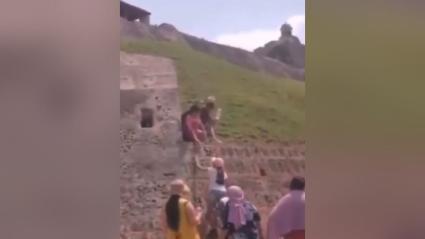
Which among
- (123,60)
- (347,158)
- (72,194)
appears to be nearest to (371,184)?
(347,158)

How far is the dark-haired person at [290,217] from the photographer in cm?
365

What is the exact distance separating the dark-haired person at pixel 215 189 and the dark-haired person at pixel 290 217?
0.86m

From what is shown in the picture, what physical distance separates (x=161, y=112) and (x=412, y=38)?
3.28 metres

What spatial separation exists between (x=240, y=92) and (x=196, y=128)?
67cm

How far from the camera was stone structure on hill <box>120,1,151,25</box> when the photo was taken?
213 inches

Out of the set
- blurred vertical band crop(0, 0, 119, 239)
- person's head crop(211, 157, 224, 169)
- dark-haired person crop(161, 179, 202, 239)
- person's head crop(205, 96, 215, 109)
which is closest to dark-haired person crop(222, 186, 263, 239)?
dark-haired person crop(161, 179, 202, 239)

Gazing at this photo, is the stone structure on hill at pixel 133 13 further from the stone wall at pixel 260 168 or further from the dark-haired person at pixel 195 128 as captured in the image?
the stone wall at pixel 260 168

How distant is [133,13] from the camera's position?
5.47 m

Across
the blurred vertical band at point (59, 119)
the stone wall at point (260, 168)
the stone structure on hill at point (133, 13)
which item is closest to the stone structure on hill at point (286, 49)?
the stone wall at point (260, 168)

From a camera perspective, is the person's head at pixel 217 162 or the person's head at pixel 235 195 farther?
the person's head at pixel 217 162

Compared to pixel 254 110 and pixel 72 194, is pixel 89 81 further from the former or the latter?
pixel 254 110

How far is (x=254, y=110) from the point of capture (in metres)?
6.32

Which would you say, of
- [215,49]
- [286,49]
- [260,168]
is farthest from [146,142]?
[286,49]

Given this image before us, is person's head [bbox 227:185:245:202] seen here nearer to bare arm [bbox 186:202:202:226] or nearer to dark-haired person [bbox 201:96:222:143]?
Answer: bare arm [bbox 186:202:202:226]
